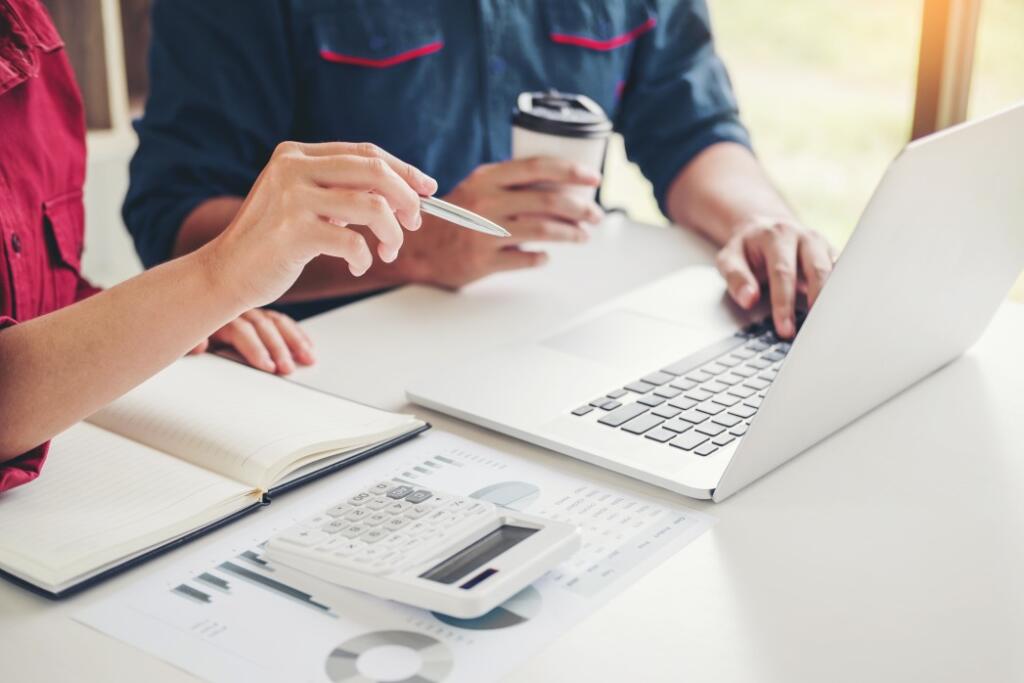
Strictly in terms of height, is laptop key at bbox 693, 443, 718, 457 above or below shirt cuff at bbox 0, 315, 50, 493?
below

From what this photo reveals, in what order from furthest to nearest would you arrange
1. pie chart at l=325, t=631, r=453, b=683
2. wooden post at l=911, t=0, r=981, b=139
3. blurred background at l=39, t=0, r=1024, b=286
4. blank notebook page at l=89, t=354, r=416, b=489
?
blurred background at l=39, t=0, r=1024, b=286
wooden post at l=911, t=0, r=981, b=139
blank notebook page at l=89, t=354, r=416, b=489
pie chart at l=325, t=631, r=453, b=683

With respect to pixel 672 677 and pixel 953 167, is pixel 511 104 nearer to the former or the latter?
pixel 953 167

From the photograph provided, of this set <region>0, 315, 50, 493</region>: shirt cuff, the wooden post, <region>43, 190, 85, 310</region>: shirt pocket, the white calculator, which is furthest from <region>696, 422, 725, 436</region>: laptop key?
the wooden post

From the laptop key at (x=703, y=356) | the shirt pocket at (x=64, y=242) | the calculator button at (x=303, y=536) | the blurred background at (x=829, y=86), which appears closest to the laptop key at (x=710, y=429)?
the laptop key at (x=703, y=356)

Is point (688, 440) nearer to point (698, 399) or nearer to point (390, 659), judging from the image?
point (698, 399)

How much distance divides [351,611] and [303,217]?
10.2 inches

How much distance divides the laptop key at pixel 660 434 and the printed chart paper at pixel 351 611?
0.07 meters

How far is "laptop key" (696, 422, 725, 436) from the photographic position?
0.85m

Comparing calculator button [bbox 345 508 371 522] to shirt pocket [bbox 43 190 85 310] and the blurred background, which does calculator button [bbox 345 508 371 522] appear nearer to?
shirt pocket [bbox 43 190 85 310]

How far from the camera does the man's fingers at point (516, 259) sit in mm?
1199

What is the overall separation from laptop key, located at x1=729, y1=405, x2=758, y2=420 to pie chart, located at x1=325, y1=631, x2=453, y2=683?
0.37m

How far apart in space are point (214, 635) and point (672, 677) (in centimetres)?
26

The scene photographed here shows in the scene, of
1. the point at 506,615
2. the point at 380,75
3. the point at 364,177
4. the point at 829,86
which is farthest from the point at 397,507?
the point at 829,86

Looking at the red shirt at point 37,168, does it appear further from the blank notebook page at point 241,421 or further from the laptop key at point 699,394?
the laptop key at point 699,394
